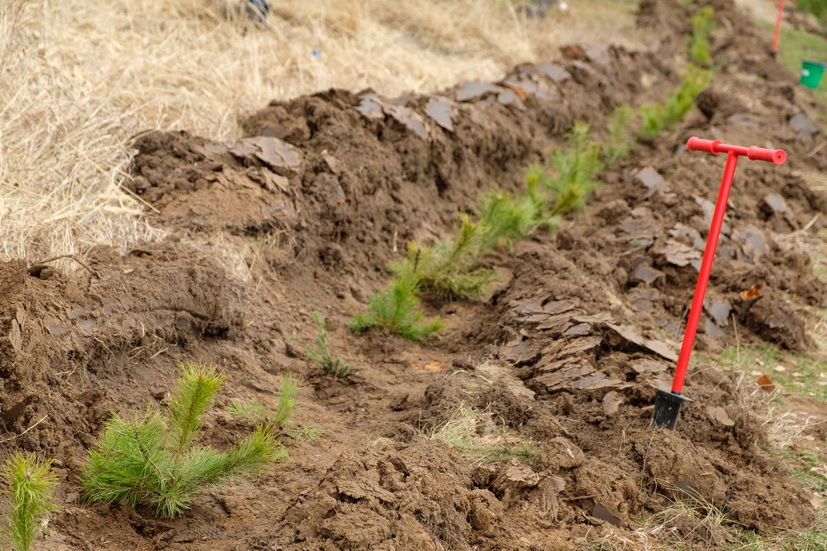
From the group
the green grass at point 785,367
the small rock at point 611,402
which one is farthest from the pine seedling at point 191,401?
the green grass at point 785,367

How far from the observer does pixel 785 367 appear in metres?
4.85

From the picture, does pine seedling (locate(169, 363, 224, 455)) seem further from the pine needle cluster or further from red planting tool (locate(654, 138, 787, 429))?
the pine needle cluster

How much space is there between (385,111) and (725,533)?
405cm

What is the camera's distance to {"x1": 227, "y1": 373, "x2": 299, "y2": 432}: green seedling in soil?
3.47m

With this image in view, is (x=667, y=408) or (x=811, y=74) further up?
(x=667, y=408)

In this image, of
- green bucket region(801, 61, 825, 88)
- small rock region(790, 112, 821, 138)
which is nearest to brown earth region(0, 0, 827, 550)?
small rock region(790, 112, 821, 138)

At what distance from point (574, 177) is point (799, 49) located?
11313mm

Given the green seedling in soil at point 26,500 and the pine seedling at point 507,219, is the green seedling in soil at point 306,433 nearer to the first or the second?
the green seedling in soil at point 26,500

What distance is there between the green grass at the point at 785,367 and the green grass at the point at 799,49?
9.30 m

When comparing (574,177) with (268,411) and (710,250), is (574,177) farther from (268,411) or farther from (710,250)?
(268,411)

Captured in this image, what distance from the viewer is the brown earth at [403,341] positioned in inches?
115

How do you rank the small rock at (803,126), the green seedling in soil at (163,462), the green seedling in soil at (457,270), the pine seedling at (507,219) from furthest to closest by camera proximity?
the small rock at (803,126)
the pine seedling at (507,219)
the green seedling in soil at (457,270)
the green seedling in soil at (163,462)

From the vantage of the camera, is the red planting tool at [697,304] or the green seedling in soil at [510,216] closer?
the red planting tool at [697,304]

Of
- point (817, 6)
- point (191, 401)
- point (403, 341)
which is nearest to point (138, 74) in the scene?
point (403, 341)
